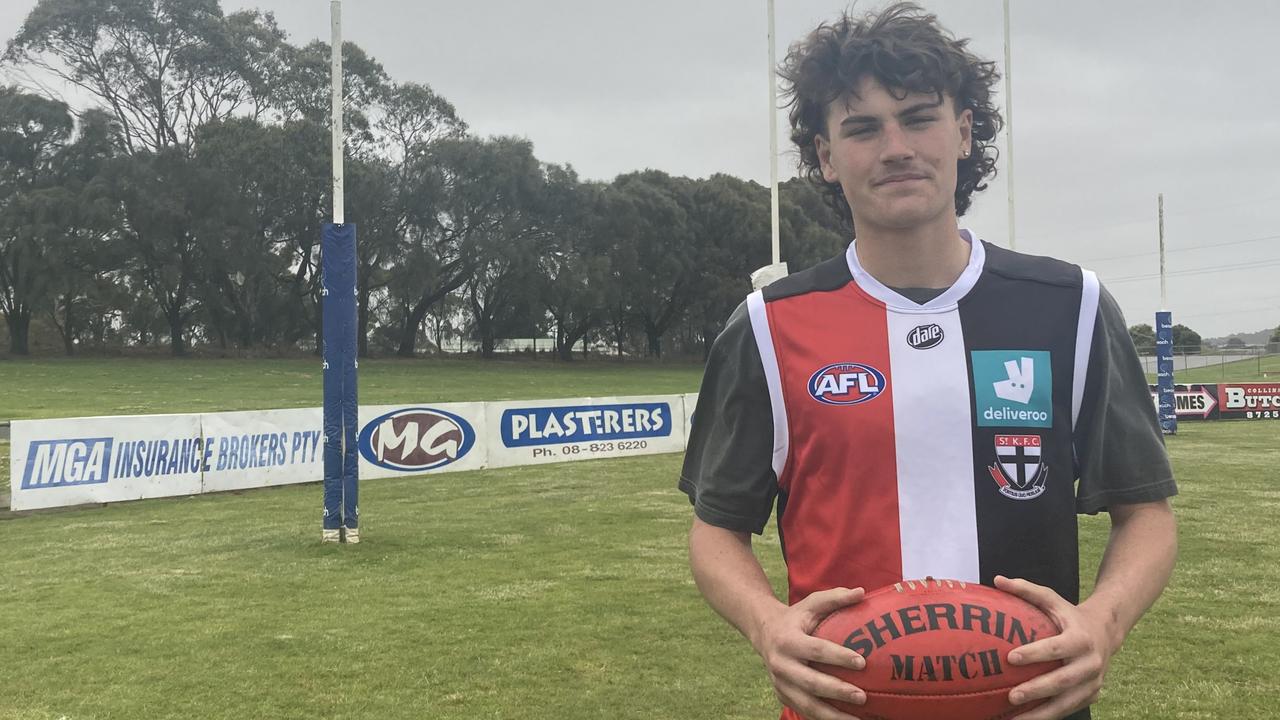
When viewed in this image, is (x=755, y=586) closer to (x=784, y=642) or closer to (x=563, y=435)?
(x=784, y=642)

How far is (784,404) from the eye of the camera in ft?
5.87

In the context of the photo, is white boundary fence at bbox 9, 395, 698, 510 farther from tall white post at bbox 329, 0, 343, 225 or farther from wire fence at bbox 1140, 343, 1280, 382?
wire fence at bbox 1140, 343, 1280, 382

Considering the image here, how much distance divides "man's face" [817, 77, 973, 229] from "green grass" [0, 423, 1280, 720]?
4250 millimetres

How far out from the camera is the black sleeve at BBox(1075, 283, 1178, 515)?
170 cm

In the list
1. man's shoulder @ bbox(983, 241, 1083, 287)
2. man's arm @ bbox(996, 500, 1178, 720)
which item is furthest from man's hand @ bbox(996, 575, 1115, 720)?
man's shoulder @ bbox(983, 241, 1083, 287)

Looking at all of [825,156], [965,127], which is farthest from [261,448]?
[965,127]

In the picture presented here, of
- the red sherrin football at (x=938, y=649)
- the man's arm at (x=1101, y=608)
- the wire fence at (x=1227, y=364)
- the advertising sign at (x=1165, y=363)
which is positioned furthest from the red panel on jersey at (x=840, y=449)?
the wire fence at (x=1227, y=364)

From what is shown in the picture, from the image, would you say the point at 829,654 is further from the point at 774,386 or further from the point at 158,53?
the point at 158,53

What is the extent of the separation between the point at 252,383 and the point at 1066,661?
3794cm

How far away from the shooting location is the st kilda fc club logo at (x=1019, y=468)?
1710mm

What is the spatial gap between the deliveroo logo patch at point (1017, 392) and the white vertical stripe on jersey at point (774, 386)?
1.15 feet

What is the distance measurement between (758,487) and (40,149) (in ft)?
165

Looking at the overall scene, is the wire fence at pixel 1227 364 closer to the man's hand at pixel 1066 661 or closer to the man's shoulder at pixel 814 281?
the man's shoulder at pixel 814 281

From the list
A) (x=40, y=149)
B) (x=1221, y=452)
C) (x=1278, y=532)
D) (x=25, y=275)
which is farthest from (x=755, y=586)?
(x=40, y=149)
